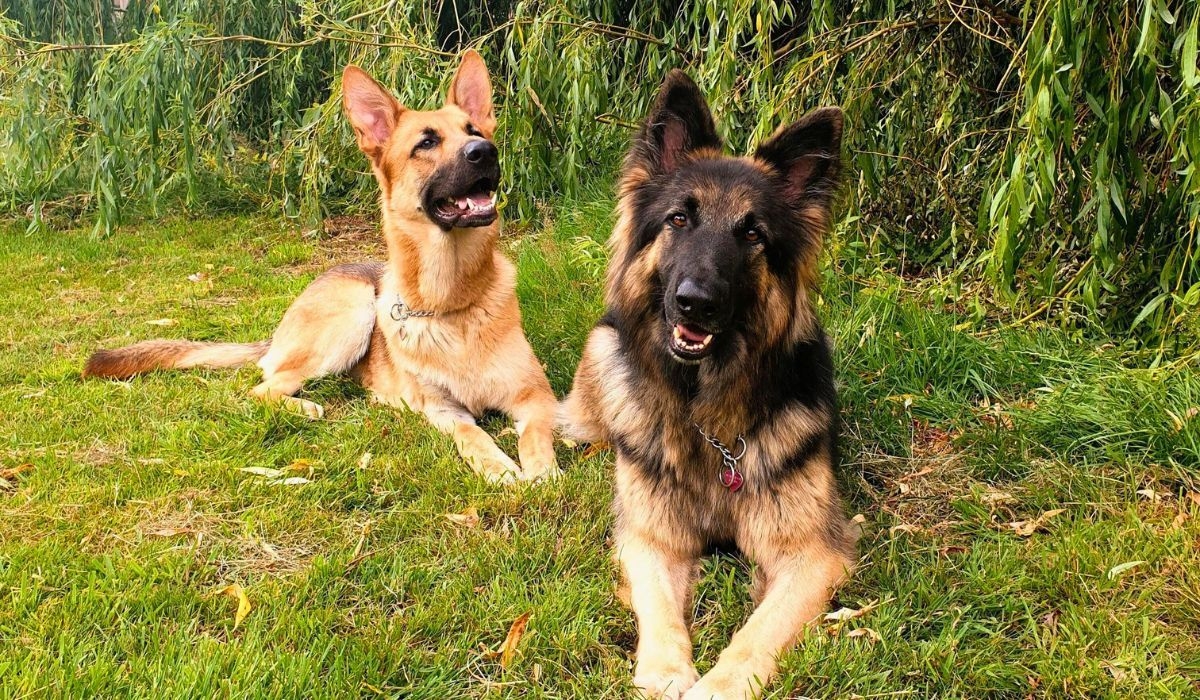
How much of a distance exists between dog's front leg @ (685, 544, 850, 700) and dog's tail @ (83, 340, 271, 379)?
3.27m

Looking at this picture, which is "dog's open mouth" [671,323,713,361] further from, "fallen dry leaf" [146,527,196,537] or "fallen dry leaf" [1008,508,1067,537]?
"fallen dry leaf" [146,527,196,537]

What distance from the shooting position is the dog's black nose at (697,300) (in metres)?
2.29

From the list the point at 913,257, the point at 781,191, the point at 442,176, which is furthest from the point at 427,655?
the point at 913,257

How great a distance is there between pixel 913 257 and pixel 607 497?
2.93 metres

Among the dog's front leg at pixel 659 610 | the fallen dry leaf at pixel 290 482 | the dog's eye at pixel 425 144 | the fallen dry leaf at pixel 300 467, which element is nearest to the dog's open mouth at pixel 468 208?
the dog's eye at pixel 425 144

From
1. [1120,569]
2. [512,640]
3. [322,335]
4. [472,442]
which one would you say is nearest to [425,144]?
[322,335]

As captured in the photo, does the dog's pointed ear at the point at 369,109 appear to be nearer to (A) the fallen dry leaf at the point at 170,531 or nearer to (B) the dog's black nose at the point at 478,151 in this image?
(B) the dog's black nose at the point at 478,151

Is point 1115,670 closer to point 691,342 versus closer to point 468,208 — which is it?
point 691,342

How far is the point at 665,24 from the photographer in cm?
521

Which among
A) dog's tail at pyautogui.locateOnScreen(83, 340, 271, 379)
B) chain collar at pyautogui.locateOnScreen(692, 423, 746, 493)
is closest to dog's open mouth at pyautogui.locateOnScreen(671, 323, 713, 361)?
chain collar at pyautogui.locateOnScreen(692, 423, 746, 493)

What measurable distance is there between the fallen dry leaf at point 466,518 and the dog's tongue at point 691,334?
1.01 m

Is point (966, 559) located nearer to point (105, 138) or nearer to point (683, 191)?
point (683, 191)

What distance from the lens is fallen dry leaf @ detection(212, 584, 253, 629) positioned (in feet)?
7.28

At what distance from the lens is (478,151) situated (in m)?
3.76
